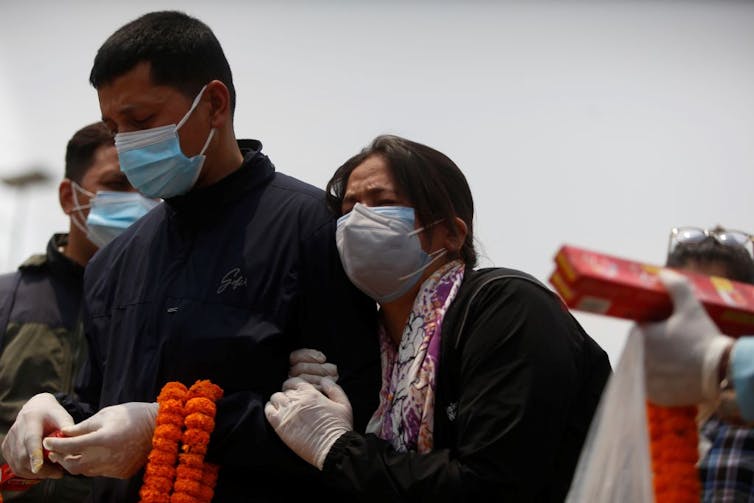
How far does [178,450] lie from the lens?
300cm

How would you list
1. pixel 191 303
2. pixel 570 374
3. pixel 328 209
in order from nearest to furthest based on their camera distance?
1. pixel 570 374
2. pixel 191 303
3. pixel 328 209

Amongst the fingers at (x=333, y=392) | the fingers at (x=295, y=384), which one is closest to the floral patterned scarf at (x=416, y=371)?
the fingers at (x=333, y=392)

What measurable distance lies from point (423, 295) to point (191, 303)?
670 mm

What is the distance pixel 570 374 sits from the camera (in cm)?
286

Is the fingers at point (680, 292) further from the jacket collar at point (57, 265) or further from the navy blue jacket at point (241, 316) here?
the jacket collar at point (57, 265)

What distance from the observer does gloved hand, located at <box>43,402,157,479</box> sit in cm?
301

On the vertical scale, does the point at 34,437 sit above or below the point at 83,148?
below

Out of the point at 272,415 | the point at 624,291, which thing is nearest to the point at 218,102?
the point at 272,415

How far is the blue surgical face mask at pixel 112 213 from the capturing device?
14.7 ft

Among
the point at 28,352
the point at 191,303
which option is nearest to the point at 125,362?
the point at 191,303

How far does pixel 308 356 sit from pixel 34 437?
86 centimetres

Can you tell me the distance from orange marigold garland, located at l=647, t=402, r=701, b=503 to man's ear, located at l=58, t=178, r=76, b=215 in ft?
10.1

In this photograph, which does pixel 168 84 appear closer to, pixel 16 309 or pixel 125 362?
pixel 125 362

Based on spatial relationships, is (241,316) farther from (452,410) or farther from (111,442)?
(452,410)
